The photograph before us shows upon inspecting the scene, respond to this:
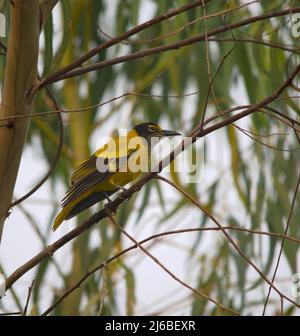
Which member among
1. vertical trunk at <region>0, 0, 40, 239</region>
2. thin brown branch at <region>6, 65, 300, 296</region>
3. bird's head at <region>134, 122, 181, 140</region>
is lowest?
thin brown branch at <region>6, 65, 300, 296</region>

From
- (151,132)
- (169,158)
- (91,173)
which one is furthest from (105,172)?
(169,158)

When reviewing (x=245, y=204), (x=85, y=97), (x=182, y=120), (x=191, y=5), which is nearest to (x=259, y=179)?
(x=245, y=204)

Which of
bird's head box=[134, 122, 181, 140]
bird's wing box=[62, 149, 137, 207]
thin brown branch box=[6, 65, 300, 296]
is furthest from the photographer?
bird's head box=[134, 122, 181, 140]

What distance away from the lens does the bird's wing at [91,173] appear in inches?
163

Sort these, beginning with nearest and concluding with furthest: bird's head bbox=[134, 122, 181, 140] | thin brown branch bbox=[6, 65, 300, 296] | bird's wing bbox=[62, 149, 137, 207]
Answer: thin brown branch bbox=[6, 65, 300, 296]
bird's wing bbox=[62, 149, 137, 207]
bird's head bbox=[134, 122, 181, 140]

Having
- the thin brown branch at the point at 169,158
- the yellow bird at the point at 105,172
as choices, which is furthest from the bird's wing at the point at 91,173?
the thin brown branch at the point at 169,158

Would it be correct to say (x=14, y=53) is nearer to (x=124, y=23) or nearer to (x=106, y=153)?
(x=106, y=153)

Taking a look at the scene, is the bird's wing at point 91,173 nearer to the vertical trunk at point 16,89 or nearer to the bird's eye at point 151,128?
the bird's eye at point 151,128

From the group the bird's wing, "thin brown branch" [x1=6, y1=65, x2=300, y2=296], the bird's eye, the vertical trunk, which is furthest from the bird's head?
the vertical trunk

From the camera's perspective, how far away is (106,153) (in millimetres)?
4707

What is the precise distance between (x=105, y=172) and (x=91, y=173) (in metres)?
0.10

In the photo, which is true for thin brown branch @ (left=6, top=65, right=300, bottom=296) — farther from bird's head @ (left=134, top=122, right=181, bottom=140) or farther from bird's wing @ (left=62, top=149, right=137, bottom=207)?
bird's head @ (left=134, top=122, right=181, bottom=140)

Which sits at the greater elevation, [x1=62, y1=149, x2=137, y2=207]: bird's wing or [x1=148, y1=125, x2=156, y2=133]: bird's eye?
[x1=148, y1=125, x2=156, y2=133]: bird's eye

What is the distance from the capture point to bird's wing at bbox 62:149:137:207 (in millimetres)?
4137
